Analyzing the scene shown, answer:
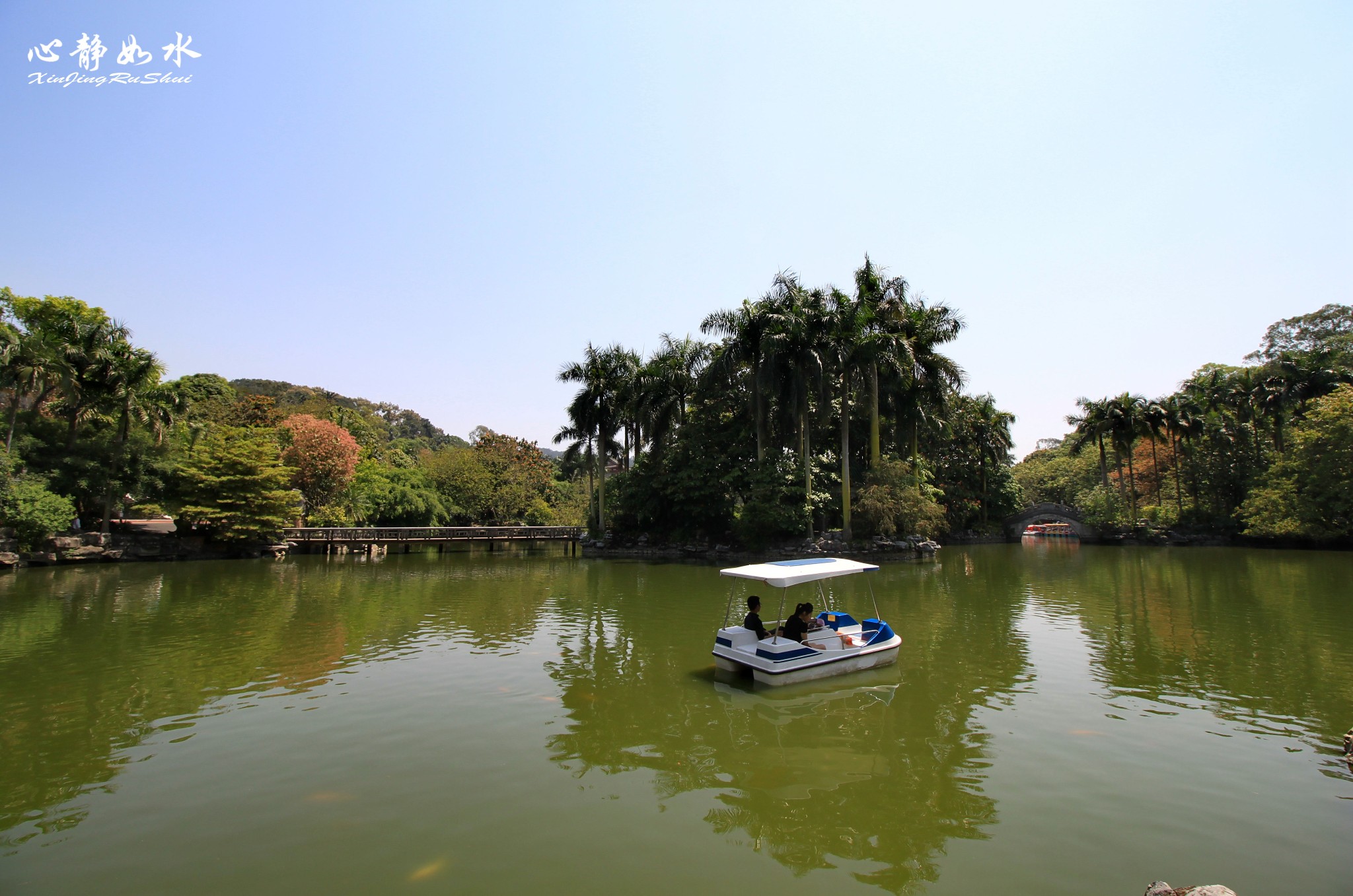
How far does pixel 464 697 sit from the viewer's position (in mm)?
10797

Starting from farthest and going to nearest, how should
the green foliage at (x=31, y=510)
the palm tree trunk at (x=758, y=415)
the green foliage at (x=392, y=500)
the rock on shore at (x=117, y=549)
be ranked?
the green foliage at (x=392, y=500) < the palm tree trunk at (x=758, y=415) < the rock on shore at (x=117, y=549) < the green foliage at (x=31, y=510)

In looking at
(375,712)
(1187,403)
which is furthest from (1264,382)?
(375,712)

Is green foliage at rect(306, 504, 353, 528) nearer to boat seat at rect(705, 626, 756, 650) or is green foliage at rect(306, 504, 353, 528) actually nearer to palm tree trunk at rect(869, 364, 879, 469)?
palm tree trunk at rect(869, 364, 879, 469)

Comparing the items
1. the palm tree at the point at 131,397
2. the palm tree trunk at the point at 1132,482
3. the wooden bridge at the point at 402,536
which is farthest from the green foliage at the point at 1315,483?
the palm tree at the point at 131,397

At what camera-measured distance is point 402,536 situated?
45281 mm

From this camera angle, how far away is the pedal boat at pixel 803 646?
11117 mm

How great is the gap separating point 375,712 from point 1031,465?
314ft

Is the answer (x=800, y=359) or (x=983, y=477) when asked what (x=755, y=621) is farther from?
(x=983, y=477)

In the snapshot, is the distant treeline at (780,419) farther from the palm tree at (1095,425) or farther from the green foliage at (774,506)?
the palm tree at (1095,425)

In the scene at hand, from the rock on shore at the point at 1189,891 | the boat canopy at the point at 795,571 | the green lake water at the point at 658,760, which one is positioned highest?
the boat canopy at the point at 795,571

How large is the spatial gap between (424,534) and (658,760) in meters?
41.3

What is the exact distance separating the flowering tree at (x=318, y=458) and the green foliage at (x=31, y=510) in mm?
13797

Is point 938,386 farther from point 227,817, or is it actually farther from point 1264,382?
point 227,817

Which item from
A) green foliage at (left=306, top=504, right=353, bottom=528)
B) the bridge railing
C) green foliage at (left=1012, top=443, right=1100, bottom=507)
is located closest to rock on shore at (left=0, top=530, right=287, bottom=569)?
the bridge railing
